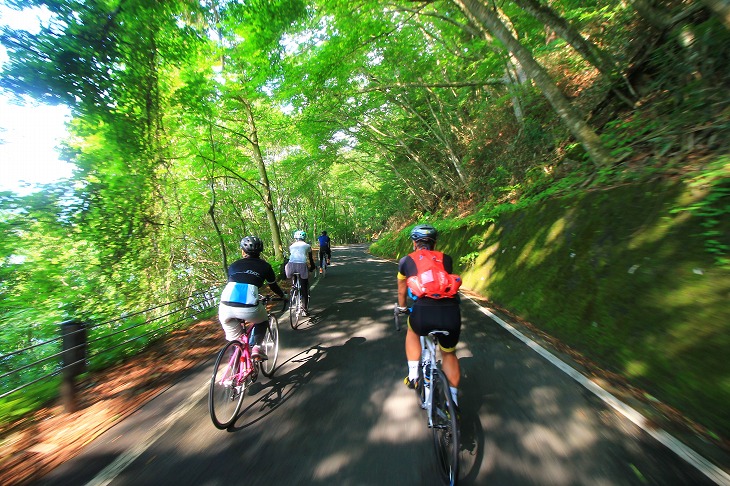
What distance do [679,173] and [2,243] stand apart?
12.0m

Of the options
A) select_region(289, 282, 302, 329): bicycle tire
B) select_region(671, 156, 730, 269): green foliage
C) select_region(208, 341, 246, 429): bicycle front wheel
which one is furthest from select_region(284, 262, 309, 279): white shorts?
select_region(671, 156, 730, 269): green foliage

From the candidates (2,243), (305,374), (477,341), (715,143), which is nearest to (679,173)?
(715,143)

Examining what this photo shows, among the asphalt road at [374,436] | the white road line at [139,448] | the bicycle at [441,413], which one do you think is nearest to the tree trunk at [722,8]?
the asphalt road at [374,436]

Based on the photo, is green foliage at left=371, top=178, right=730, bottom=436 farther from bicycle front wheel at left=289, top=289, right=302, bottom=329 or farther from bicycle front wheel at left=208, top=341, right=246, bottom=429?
bicycle front wheel at left=289, top=289, right=302, bottom=329

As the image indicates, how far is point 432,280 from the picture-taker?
288cm

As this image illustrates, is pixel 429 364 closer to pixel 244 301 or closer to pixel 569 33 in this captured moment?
pixel 244 301

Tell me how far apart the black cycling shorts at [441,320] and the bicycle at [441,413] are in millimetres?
55

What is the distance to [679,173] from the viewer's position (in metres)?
4.74

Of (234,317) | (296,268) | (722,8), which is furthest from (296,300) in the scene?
(722,8)

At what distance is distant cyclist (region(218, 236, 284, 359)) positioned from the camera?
3793 millimetres

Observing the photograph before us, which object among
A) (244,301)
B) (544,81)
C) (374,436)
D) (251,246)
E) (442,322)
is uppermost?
(544,81)

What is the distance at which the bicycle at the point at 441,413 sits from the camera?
7.63 feet

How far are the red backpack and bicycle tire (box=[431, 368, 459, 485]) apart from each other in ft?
2.24

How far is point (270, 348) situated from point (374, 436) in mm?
2329
